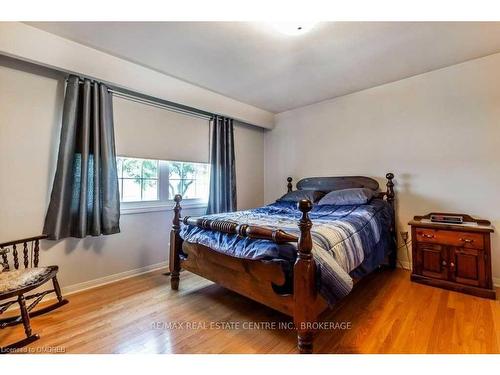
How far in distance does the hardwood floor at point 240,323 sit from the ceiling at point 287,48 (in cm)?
233

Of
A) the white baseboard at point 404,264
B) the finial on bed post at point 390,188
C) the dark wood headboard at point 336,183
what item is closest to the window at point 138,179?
the dark wood headboard at point 336,183

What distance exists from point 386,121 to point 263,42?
197 cm

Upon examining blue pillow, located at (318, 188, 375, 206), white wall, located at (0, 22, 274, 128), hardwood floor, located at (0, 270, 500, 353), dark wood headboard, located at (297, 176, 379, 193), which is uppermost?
white wall, located at (0, 22, 274, 128)

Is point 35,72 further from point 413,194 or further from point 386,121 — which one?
point 413,194

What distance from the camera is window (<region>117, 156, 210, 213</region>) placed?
9.36 ft

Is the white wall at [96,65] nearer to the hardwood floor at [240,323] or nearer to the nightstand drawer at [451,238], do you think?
the hardwood floor at [240,323]

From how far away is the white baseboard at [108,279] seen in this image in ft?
7.72

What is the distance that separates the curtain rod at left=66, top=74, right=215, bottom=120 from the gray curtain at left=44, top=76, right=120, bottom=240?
6.2 inches

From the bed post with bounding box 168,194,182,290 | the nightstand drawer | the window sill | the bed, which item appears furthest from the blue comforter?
the window sill

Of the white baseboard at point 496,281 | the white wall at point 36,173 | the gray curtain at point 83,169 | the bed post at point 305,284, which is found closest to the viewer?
the bed post at point 305,284

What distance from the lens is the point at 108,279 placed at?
2605 millimetres

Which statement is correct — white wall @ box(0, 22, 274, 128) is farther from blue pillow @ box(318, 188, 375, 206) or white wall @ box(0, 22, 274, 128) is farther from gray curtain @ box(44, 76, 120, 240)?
blue pillow @ box(318, 188, 375, 206)

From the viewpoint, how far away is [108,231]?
246 centimetres

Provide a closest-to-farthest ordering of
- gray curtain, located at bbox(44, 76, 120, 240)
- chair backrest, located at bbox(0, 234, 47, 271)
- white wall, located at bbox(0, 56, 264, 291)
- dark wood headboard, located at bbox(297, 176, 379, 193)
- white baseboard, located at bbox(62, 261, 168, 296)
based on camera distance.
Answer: chair backrest, located at bbox(0, 234, 47, 271), white wall, located at bbox(0, 56, 264, 291), gray curtain, located at bbox(44, 76, 120, 240), white baseboard, located at bbox(62, 261, 168, 296), dark wood headboard, located at bbox(297, 176, 379, 193)
